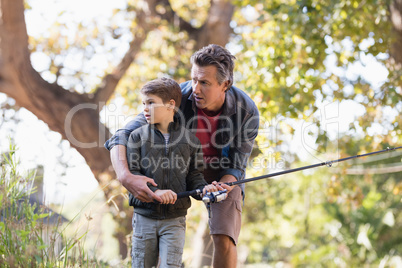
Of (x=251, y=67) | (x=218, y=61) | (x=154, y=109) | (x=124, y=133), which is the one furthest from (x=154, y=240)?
(x=251, y=67)

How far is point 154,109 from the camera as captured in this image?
3.09m

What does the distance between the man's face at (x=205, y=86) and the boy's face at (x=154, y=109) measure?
34 centimetres

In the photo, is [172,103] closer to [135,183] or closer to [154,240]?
[135,183]

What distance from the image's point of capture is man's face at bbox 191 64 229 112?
338cm

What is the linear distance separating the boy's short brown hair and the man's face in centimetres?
22

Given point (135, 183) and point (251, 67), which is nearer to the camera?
point (135, 183)

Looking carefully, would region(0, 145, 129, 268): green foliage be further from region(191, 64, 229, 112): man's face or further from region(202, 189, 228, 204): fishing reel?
region(191, 64, 229, 112): man's face

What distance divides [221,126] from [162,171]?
672 millimetres

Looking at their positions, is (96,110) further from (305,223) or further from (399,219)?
(305,223)

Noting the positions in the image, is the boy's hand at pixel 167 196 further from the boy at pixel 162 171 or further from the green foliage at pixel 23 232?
the green foliage at pixel 23 232

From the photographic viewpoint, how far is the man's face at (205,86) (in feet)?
11.1

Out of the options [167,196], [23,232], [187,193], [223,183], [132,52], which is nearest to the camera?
[23,232]

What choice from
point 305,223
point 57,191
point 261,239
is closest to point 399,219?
point 305,223

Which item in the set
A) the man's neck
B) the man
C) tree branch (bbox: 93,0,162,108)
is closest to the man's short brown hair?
the man
